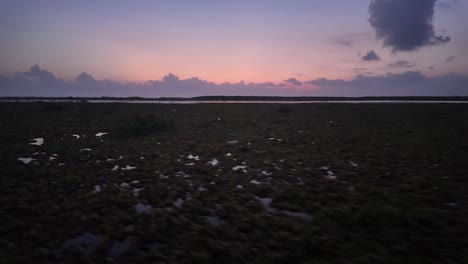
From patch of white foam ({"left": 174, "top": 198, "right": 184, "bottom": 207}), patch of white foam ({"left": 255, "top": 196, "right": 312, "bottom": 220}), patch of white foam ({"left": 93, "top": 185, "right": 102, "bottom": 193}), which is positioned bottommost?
patch of white foam ({"left": 174, "top": 198, "right": 184, "bottom": 207})

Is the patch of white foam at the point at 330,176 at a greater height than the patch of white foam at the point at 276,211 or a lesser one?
greater

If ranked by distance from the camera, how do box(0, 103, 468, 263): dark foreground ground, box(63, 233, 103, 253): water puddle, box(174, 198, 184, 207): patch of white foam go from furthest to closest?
1. box(174, 198, 184, 207): patch of white foam
2. box(63, 233, 103, 253): water puddle
3. box(0, 103, 468, 263): dark foreground ground

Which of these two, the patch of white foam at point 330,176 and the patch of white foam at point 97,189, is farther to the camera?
the patch of white foam at point 330,176

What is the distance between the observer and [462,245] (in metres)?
4.52

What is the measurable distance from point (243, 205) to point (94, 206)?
12.6ft

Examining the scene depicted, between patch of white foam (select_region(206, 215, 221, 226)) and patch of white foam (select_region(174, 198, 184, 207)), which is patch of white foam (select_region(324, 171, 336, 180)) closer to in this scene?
patch of white foam (select_region(206, 215, 221, 226))

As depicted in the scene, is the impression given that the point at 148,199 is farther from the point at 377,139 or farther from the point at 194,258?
Result: the point at 377,139

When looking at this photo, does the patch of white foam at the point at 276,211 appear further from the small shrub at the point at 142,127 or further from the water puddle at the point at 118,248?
the small shrub at the point at 142,127

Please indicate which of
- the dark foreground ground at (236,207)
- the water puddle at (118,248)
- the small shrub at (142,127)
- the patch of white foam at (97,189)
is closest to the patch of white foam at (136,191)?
the dark foreground ground at (236,207)

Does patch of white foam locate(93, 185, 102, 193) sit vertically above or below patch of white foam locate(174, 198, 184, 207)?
above

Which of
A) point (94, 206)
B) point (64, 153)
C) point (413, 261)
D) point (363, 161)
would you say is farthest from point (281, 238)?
point (64, 153)

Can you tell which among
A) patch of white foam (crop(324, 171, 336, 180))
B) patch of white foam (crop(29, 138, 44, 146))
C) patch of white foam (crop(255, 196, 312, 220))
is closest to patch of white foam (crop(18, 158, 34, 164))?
patch of white foam (crop(29, 138, 44, 146))

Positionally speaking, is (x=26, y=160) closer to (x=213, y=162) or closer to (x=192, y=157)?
(x=192, y=157)

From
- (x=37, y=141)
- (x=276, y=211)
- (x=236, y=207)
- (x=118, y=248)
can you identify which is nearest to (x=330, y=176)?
(x=276, y=211)
